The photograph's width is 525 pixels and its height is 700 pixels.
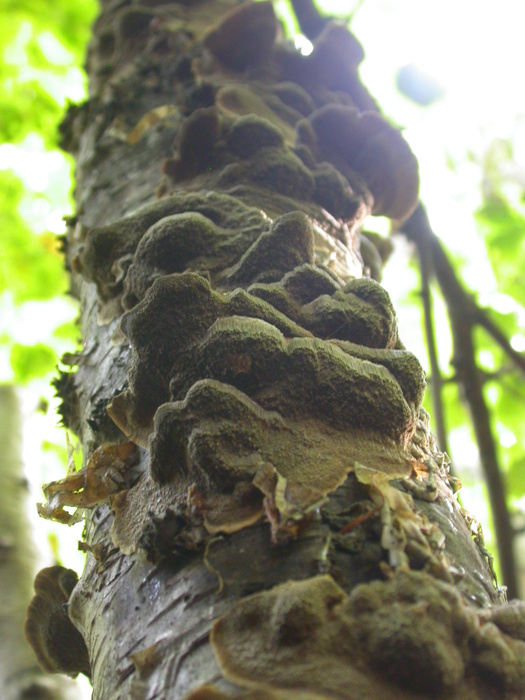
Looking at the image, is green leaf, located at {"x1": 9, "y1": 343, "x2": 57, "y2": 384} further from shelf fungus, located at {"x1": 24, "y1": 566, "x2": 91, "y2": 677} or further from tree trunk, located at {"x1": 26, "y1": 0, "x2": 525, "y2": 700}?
shelf fungus, located at {"x1": 24, "y1": 566, "x2": 91, "y2": 677}

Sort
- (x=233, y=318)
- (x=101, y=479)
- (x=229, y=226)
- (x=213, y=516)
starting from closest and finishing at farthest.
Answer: (x=213, y=516)
(x=233, y=318)
(x=101, y=479)
(x=229, y=226)

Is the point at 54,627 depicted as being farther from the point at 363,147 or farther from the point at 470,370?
the point at 470,370

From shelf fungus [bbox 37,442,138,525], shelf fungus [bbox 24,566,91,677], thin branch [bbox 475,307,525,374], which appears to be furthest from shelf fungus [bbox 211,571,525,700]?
thin branch [bbox 475,307,525,374]

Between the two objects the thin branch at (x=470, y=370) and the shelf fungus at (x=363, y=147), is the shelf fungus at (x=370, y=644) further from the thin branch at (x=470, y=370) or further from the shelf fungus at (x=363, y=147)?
the thin branch at (x=470, y=370)

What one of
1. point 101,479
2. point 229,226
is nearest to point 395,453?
point 101,479

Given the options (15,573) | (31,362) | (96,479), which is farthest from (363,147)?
(31,362)

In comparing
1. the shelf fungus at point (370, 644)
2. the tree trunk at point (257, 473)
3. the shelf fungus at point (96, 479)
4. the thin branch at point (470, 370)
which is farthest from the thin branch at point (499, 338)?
the shelf fungus at point (370, 644)

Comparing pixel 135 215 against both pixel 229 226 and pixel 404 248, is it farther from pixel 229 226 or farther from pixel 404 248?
pixel 404 248
